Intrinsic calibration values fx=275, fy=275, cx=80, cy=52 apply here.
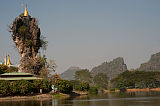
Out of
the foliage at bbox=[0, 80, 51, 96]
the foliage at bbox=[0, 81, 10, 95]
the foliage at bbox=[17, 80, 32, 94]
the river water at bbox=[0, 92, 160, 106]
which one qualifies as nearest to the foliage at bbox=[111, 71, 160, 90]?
the foliage at bbox=[0, 80, 51, 96]

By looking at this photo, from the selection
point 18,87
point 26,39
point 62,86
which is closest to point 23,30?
point 26,39

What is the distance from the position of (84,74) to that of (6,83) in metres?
114

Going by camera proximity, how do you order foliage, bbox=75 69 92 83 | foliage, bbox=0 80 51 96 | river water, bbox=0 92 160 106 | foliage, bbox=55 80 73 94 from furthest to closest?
foliage, bbox=75 69 92 83, foliage, bbox=55 80 73 94, foliage, bbox=0 80 51 96, river water, bbox=0 92 160 106

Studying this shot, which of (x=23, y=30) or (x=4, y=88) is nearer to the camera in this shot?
(x=4, y=88)

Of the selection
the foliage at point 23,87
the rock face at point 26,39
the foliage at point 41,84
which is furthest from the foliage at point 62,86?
the rock face at point 26,39

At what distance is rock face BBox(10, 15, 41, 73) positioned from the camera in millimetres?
105750

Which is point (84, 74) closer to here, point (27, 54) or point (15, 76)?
point (27, 54)

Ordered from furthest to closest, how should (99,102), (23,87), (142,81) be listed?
(142,81)
(23,87)
(99,102)

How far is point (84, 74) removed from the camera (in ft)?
615

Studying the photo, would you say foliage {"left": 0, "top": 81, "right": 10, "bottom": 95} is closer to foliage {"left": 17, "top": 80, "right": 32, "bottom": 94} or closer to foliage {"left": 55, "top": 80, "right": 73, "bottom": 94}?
foliage {"left": 17, "top": 80, "right": 32, "bottom": 94}

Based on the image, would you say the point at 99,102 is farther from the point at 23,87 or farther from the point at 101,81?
the point at 101,81

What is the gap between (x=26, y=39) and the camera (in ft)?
353

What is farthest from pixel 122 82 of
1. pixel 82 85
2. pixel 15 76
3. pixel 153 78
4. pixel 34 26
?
pixel 15 76

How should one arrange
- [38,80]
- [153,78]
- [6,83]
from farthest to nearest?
[153,78]
[38,80]
[6,83]
